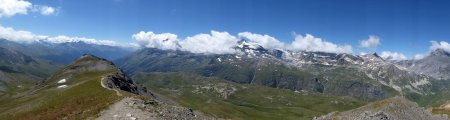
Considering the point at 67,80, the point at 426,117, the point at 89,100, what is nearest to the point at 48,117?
the point at 89,100

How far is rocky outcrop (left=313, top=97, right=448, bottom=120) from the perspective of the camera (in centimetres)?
9581

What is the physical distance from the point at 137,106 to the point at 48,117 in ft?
55.7

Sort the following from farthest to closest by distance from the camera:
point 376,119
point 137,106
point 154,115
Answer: point 376,119 → point 137,106 → point 154,115

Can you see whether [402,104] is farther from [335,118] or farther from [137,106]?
[137,106]

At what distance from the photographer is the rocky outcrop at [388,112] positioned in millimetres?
95812

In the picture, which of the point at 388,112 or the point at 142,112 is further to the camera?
the point at 388,112

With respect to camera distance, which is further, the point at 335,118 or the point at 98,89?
the point at 98,89

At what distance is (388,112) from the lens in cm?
9962

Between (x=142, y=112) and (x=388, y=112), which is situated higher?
(x=388, y=112)

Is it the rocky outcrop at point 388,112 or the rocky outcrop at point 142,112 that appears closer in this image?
the rocky outcrop at point 142,112

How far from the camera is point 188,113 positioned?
223ft

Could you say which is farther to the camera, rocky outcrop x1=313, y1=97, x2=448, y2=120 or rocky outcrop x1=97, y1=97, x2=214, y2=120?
rocky outcrop x1=313, y1=97, x2=448, y2=120

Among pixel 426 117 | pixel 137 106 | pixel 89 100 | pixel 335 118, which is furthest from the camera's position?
pixel 426 117

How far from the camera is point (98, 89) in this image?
112m
